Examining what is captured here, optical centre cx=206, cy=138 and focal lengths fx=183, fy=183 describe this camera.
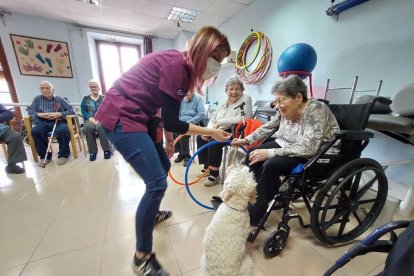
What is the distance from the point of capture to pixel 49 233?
138cm

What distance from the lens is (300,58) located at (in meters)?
2.07

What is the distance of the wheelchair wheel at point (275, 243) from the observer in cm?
113

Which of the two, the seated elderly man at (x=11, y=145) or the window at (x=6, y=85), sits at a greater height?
the window at (x=6, y=85)

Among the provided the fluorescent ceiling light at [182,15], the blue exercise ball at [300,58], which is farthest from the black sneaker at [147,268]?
the fluorescent ceiling light at [182,15]

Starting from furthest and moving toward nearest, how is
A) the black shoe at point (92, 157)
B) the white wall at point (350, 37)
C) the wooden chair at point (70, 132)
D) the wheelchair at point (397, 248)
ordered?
the black shoe at point (92, 157), the wooden chair at point (70, 132), the white wall at point (350, 37), the wheelchair at point (397, 248)

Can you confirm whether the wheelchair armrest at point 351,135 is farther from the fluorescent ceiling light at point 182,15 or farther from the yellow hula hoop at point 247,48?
the fluorescent ceiling light at point 182,15

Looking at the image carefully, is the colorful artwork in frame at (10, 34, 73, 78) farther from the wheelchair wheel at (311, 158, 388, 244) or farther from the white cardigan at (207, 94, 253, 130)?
the wheelchair wheel at (311, 158, 388, 244)

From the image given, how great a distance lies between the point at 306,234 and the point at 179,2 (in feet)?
13.3

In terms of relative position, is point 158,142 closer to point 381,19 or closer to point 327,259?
point 327,259

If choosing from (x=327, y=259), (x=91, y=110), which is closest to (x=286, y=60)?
(x=327, y=259)

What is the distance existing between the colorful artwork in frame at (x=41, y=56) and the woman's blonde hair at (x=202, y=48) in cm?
529

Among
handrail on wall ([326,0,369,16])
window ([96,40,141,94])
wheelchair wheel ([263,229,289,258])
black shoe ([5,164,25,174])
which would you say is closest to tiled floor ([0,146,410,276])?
wheelchair wheel ([263,229,289,258])

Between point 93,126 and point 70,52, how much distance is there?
9.53ft

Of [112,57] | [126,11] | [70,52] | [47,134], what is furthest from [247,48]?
[70,52]
